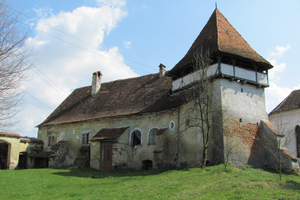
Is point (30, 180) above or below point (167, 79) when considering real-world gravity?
below

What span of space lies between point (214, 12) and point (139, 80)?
9.43m

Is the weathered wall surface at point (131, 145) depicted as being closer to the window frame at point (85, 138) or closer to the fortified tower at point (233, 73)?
the window frame at point (85, 138)

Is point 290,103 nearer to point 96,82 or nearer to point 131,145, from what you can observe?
Answer: point 131,145

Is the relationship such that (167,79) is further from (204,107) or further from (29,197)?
(29,197)

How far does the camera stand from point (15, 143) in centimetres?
2575

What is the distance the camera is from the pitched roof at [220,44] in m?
18.8

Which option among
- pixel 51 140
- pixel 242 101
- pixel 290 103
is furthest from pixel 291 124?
pixel 51 140

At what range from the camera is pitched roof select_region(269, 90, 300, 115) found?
85.2ft

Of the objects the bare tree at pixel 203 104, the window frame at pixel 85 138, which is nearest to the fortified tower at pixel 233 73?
the bare tree at pixel 203 104

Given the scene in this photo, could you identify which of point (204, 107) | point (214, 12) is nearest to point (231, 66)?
point (204, 107)

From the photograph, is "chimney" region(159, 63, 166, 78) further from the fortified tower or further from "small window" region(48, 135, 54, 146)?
"small window" region(48, 135, 54, 146)

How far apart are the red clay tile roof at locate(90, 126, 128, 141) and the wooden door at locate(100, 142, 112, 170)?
542 mm

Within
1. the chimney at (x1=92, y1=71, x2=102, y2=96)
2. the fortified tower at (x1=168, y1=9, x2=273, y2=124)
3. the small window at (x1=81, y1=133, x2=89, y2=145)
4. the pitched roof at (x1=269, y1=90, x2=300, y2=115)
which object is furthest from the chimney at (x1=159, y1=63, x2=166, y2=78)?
the pitched roof at (x1=269, y1=90, x2=300, y2=115)

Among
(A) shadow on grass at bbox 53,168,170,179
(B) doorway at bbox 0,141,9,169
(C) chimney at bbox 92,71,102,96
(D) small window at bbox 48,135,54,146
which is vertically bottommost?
(A) shadow on grass at bbox 53,168,170,179
